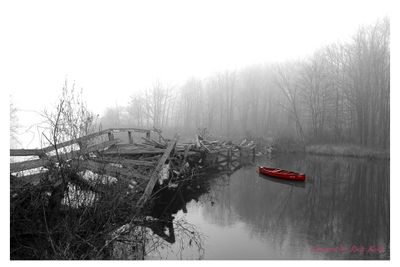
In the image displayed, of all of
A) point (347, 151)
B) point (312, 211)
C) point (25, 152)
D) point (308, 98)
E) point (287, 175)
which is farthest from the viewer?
point (308, 98)

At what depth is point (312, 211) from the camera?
9516mm

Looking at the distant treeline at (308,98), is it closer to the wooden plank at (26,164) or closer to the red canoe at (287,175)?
the red canoe at (287,175)

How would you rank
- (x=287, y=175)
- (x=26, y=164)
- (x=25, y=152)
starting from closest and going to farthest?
1. (x=26, y=164)
2. (x=25, y=152)
3. (x=287, y=175)

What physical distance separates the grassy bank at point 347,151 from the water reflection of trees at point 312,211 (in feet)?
→ 23.9

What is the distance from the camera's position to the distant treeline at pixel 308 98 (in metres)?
24.6

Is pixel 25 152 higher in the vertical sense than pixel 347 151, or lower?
higher

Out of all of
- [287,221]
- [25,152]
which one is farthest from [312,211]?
[25,152]

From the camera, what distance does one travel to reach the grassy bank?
2201 centimetres

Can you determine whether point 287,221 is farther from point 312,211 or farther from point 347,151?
point 347,151

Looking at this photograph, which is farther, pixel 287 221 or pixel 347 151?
pixel 347 151

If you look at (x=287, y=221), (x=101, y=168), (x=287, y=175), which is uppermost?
(x=101, y=168)

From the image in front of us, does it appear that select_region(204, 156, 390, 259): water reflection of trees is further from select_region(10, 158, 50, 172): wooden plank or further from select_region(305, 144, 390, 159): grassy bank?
select_region(305, 144, 390, 159): grassy bank

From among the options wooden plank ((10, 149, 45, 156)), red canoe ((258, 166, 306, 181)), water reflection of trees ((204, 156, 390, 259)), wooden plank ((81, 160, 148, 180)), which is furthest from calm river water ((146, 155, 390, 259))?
wooden plank ((10, 149, 45, 156))

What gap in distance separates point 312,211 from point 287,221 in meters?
1.57
